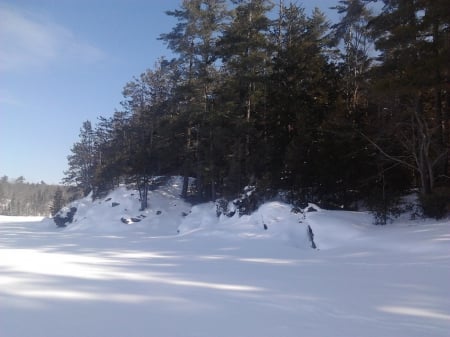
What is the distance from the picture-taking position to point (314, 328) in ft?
13.7

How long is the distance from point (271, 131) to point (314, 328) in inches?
657

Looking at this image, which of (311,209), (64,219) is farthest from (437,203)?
(64,219)

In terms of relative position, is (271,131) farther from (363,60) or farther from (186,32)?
(186,32)

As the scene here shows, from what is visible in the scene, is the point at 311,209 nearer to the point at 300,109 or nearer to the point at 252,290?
the point at 300,109

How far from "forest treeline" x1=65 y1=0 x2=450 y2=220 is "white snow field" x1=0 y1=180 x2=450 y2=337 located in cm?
405

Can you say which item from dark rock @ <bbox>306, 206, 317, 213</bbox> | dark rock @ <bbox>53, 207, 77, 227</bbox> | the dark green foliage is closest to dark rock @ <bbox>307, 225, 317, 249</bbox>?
dark rock @ <bbox>306, 206, 317, 213</bbox>

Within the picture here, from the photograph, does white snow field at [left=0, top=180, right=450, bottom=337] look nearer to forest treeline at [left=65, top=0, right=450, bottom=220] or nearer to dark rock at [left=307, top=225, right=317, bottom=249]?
dark rock at [left=307, top=225, right=317, bottom=249]

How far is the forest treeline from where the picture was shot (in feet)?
43.8

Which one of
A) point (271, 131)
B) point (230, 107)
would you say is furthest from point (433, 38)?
point (230, 107)

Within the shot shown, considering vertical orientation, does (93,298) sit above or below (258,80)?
below

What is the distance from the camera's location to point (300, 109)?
60.3 ft

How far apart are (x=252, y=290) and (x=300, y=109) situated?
46.0 feet

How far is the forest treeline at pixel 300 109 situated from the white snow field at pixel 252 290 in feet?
13.3

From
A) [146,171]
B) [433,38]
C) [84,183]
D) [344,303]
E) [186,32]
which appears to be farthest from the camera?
[84,183]
